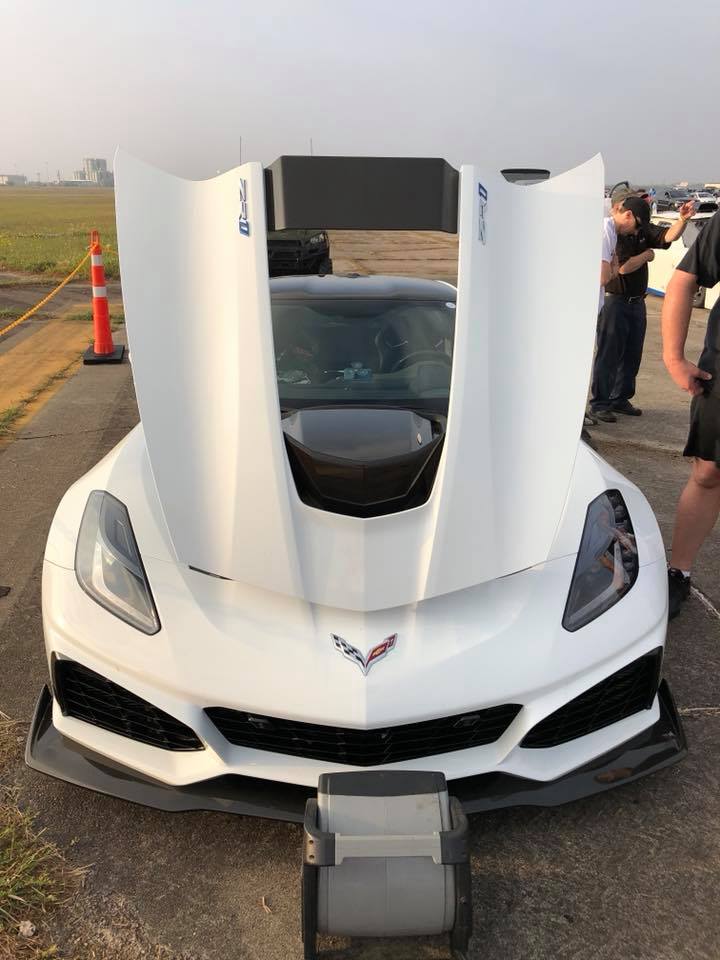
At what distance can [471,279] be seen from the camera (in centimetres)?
229

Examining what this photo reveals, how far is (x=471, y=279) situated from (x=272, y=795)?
1527 mm

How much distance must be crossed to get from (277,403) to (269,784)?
3.39 ft

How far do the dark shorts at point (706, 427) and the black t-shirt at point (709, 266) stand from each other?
0.11 meters

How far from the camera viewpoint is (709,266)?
2.92m

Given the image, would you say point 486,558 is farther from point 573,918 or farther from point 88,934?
point 88,934

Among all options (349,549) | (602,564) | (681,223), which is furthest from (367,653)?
(681,223)

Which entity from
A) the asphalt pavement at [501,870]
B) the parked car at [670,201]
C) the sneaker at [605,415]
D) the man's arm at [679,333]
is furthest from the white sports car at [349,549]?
the parked car at [670,201]

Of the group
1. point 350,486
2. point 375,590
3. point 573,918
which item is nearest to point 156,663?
point 375,590

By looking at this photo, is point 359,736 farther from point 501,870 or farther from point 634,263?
point 634,263

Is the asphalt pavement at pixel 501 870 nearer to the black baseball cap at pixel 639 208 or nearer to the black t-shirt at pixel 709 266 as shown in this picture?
the black t-shirt at pixel 709 266

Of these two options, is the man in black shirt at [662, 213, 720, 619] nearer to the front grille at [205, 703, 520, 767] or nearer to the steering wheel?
the steering wheel

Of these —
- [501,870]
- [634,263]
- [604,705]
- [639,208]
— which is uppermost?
[639,208]

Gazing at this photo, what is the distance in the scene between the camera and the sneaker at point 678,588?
125 inches

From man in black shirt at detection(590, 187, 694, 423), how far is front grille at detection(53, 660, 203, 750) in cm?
488
